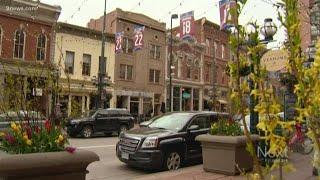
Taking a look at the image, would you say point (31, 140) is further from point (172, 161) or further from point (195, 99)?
point (195, 99)

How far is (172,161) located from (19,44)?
76.3 ft

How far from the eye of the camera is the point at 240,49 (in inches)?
112

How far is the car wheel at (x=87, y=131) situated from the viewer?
75.4 feet

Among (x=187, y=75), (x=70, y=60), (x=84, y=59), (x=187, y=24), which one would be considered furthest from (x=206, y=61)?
(x=187, y=24)

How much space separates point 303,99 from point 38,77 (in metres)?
4.51

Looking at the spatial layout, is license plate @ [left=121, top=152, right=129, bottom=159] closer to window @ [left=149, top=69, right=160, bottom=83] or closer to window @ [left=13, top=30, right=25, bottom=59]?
window @ [left=13, top=30, right=25, bottom=59]

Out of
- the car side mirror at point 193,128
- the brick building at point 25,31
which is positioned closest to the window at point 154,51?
the brick building at point 25,31

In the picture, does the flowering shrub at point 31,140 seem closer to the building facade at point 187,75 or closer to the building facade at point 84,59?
the building facade at point 84,59

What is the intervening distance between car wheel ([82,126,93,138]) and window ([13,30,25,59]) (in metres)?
11.0

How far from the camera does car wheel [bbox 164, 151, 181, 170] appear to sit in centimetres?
1116

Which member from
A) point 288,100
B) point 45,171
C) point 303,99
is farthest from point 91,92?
point 303,99

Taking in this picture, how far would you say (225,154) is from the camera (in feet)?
30.9

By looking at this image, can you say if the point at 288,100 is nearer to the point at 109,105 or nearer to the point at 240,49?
the point at 240,49

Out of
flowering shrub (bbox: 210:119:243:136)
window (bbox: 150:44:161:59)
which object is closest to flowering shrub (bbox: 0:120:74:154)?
flowering shrub (bbox: 210:119:243:136)
